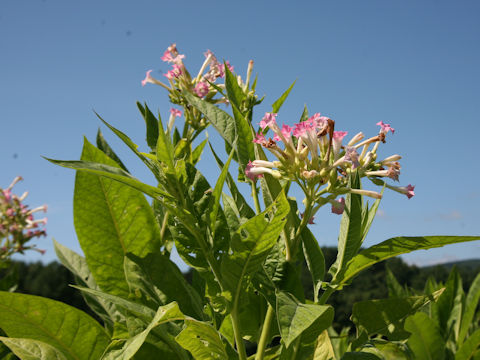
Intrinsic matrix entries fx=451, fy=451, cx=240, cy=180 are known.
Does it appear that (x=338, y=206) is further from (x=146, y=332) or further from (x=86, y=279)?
(x=86, y=279)

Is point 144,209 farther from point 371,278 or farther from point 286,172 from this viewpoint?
point 371,278

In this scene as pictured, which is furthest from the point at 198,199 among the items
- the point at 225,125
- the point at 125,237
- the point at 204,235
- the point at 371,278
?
the point at 371,278

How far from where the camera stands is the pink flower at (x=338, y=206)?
1279mm

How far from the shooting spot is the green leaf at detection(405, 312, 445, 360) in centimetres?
211

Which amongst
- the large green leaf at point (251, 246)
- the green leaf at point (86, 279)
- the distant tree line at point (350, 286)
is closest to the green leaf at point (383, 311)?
the large green leaf at point (251, 246)

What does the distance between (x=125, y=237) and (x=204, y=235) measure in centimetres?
35

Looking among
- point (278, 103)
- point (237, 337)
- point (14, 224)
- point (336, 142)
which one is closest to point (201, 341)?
point (237, 337)

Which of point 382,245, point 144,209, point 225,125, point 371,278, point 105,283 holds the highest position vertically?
point 225,125

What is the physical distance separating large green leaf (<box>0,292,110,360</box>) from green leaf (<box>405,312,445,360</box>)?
1.45m

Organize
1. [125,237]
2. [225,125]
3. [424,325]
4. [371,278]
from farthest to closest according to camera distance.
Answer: [371,278], [424,325], [125,237], [225,125]

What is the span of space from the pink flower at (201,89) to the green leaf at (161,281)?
847mm

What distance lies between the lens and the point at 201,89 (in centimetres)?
198

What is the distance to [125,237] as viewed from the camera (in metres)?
1.39

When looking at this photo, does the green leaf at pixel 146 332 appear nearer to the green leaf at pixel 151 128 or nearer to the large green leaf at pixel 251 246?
the large green leaf at pixel 251 246
